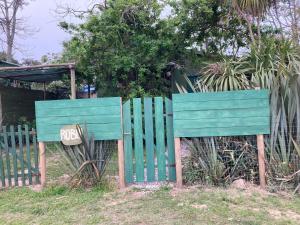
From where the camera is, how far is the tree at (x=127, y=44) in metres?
9.62

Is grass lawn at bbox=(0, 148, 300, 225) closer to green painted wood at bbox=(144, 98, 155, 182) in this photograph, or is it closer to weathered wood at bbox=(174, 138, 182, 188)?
weathered wood at bbox=(174, 138, 182, 188)

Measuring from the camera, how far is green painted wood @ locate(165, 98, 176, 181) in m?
5.62

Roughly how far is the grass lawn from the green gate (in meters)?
0.37

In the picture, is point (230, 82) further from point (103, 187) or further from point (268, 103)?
point (103, 187)

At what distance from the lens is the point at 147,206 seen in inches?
182

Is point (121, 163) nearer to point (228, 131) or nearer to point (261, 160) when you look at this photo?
point (228, 131)

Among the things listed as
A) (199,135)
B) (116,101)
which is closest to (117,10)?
(116,101)

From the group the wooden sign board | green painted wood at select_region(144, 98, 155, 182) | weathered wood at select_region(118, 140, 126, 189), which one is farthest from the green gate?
the wooden sign board

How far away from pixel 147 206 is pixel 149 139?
1.27 meters

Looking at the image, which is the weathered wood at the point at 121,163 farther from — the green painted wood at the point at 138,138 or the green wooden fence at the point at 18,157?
the green wooden fence at the point at 18,157

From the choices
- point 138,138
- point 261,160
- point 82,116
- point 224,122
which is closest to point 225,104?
point 224,122

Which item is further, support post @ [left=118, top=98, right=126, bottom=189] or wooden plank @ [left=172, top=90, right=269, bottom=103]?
support post @ [left=118, top=98, right=126, bottom=189]

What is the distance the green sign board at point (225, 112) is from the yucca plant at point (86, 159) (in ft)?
4.69

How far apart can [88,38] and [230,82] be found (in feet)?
17.6
